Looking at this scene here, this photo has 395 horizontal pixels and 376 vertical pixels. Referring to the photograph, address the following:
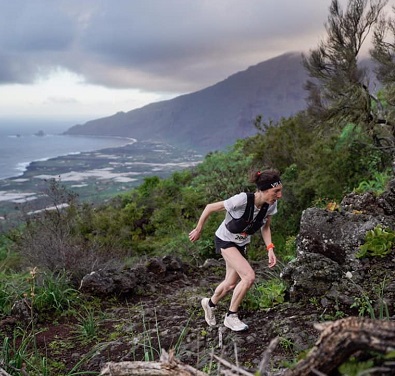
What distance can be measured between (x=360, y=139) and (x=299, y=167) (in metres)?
2.09

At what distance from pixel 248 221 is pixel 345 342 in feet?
9.55

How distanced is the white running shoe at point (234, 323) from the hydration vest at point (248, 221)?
91 centimetres

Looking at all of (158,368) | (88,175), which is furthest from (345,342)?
(88,175)

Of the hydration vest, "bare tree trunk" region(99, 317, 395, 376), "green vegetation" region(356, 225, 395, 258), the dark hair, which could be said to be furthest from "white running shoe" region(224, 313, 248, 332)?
"bare tree trunk" region(99, 317, 395, 376)

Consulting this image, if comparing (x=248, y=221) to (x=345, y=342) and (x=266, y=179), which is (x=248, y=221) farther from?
(x=345, y=342)

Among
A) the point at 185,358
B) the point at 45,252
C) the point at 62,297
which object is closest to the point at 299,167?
the point at 45,252

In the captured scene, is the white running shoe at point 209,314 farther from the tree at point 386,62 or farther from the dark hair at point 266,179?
the tree at point 386,62

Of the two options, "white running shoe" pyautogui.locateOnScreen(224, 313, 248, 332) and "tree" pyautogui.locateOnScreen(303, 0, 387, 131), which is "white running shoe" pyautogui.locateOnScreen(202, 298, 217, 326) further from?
"tree" pyautogui.locateOnScreen(303, 0, 387, 131)

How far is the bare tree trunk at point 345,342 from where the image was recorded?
67.3 inches

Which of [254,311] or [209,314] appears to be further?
[254,311]

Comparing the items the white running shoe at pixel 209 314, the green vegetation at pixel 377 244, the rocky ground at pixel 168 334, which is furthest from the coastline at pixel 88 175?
the green vegetation at pixel 377 244

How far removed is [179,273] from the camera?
7988 mm

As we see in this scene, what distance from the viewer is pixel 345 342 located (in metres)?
1.76

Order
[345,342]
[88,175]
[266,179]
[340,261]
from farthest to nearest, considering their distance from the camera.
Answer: [88,175] → [340,261] → [266,179] → [345,342]
